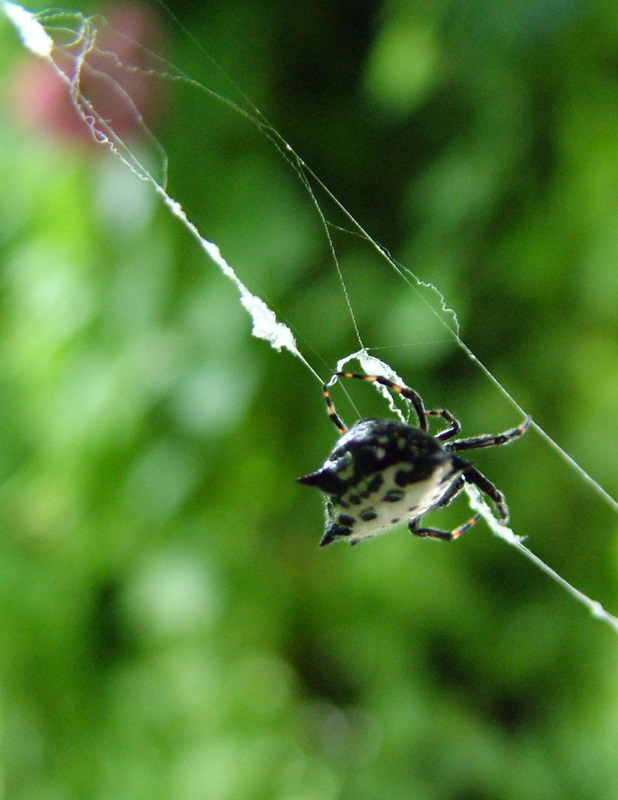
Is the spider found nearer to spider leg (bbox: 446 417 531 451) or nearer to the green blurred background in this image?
spider leg (bbox: 446 417 531 451)

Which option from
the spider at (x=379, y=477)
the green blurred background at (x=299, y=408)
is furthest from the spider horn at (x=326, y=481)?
the green blurred background at (x=299, y=408)

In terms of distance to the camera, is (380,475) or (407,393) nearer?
(380,475)

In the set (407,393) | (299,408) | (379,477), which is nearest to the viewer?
(379,477)

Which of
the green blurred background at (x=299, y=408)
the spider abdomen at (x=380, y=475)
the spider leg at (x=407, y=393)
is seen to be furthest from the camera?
the green blurred background at (x=299, y=408)

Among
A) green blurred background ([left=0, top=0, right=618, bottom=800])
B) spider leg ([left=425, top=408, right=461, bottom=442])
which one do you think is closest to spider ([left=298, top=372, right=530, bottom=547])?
spider leg ([left=425, top=408, right=461, bottom=442])

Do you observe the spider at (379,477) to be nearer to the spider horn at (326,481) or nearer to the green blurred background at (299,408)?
the spider horn at (326,481)

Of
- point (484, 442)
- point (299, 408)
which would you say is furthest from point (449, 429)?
point (299, 408)

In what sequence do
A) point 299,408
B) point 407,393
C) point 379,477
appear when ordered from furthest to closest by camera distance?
point 299,408
point 407,393
point 379,477

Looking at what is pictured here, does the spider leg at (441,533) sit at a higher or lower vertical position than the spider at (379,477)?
lower

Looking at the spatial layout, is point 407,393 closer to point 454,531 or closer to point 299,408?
point 454,531
